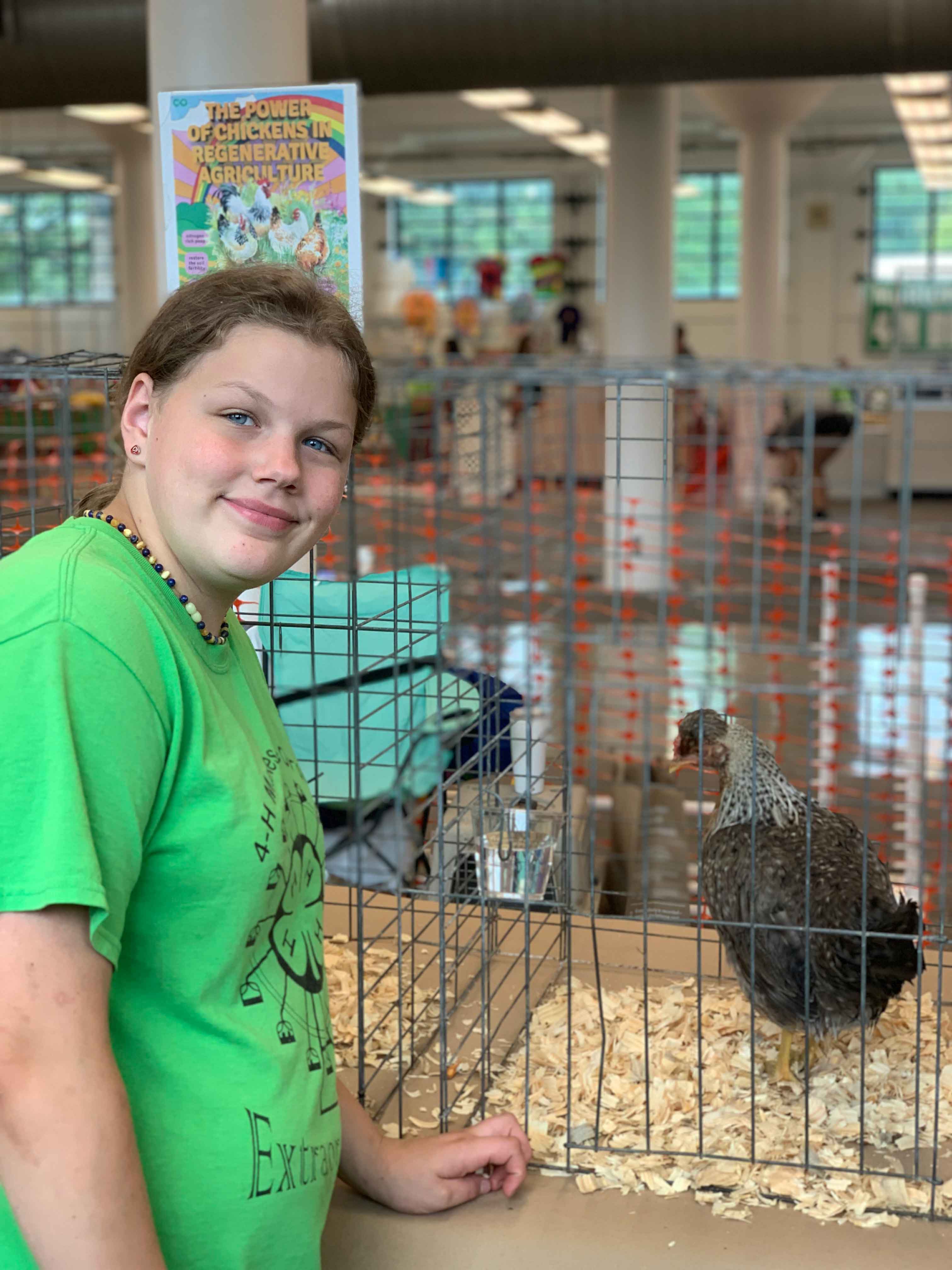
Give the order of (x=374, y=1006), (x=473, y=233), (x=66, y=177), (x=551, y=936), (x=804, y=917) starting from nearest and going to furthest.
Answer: (x=804, y=917) < (x=374, y=1006) < (x=551, y=936) < (x=66, y=177) < (x=473, y=233)

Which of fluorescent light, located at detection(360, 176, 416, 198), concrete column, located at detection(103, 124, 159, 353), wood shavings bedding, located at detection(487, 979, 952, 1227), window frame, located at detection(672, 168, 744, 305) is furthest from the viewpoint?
window frame, located at detection(672, 168, 744, 305)

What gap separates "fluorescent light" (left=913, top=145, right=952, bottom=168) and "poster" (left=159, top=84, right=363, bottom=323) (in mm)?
10718

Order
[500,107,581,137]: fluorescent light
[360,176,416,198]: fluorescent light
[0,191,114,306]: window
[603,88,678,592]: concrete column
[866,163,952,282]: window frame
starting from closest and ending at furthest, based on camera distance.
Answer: [603,88,678,592]: concrete column < [500,107,581,137]: fluorescent light < [360,176,416,198]: fluorescent light < [866,163,952,282]: window frame < [0,191,114,306]: window

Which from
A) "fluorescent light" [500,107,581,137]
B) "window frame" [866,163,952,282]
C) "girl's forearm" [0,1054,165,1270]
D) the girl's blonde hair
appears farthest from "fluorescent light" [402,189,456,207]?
"girl's forearm" [0,1054,165,1270]

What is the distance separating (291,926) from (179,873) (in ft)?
0.56

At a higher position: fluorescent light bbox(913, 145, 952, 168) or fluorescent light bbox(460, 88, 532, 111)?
fluorescent light bbox(913, 145, 952, 168)

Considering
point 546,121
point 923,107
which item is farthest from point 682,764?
point 546,121

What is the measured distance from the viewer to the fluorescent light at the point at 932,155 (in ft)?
37.0

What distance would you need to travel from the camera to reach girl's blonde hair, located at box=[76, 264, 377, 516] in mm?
970

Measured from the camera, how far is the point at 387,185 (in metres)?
16.3

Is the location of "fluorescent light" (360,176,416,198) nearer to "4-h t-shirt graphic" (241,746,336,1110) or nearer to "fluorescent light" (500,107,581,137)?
"fluorescent light" (500,107,581,137)

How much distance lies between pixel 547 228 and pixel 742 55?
44.4 ft

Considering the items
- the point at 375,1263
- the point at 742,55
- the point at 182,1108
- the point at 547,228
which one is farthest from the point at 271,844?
the point at 547,228

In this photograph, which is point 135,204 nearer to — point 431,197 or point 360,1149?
point 431,197
